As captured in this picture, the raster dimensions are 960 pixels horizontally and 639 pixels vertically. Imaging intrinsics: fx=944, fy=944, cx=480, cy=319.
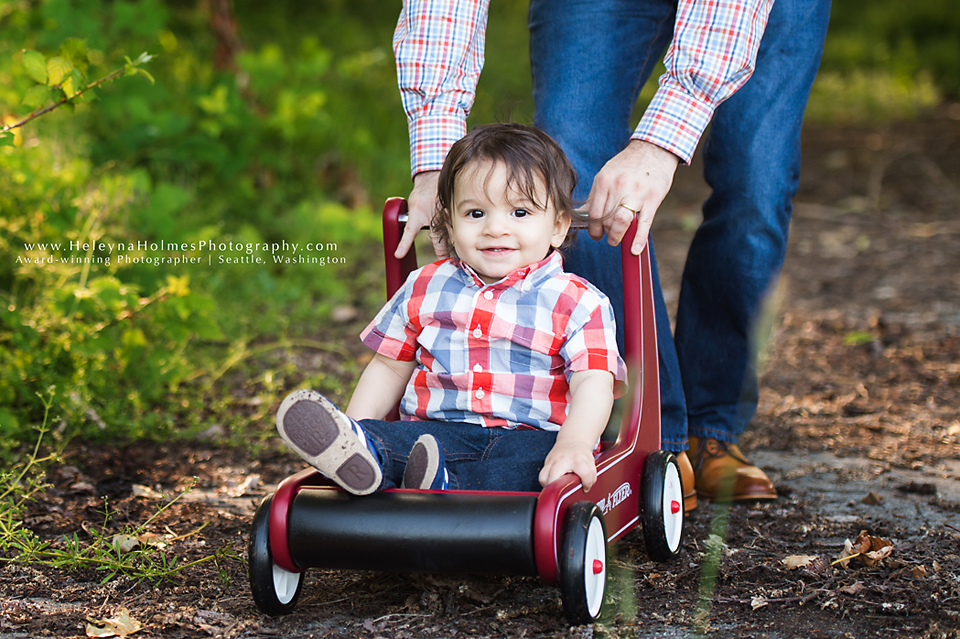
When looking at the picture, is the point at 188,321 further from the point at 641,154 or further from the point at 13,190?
the point at 641,154

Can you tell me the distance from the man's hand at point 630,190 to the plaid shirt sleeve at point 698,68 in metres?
0.03

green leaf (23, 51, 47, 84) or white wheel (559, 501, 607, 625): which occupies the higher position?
green leaf (23, 51, 47, 84)

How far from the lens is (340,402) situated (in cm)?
294

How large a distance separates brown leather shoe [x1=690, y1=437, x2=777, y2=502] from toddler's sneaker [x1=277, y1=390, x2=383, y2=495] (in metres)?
1.03

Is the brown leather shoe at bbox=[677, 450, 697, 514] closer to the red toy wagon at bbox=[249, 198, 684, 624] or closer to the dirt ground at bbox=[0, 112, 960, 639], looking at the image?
the dirt ground at bbox=[0, 112, 960, 639]

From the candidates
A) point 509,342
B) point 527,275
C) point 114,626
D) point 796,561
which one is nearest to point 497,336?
point 509,342

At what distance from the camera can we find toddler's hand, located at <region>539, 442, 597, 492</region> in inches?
61.9

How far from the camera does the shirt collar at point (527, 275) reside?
6.09 ft

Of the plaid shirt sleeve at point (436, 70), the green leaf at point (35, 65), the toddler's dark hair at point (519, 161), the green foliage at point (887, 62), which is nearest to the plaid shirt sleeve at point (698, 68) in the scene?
the toddler's dark hair at point (519, 161)

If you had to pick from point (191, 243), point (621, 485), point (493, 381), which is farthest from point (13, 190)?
point (621, 485)

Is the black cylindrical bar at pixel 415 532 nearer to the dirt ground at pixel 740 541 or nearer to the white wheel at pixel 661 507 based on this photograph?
the dirt ground at pixel 740 541

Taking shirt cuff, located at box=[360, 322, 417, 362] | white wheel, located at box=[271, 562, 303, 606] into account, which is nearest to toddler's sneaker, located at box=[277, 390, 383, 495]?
white wheel, located at box=[271, 562, 303, 606]

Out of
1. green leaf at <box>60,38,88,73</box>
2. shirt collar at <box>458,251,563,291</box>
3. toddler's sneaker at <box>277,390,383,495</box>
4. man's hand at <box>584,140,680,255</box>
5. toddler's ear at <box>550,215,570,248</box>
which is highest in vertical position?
green leaf at <box>60,38,88,73</box>

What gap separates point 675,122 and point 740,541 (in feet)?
2.85
